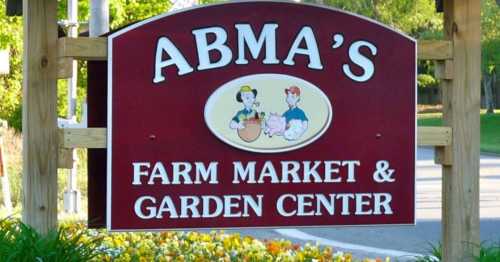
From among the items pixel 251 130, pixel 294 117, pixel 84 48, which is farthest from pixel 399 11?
pixel 84 48

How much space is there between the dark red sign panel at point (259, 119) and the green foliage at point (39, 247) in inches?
9.0

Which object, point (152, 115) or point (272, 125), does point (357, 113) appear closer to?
point (272, 125)

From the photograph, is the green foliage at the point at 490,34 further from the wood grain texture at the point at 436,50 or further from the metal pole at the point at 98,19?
the wood grain texture at the point at 436,50

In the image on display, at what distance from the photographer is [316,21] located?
6.02 meters

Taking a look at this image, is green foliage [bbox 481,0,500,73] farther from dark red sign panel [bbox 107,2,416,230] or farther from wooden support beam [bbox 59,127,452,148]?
wooden support beam [bbox 59,127,452,148]

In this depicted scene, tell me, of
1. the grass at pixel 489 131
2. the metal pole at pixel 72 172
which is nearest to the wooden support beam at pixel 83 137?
the metal pole at pixel 72 172

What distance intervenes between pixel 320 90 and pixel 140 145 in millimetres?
1067

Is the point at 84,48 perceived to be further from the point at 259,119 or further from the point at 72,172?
the point at 72,172

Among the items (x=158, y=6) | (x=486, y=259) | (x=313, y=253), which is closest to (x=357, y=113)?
(x=486, y=259)

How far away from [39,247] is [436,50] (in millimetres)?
2571

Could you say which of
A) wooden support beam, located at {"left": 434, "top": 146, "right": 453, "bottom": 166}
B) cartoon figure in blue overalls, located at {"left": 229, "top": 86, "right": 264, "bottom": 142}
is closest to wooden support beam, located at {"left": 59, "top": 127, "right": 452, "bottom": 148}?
cartoon figure in blue overalls, located at {"left": 229, "top": 86, "right": 264, "bottom": 142}

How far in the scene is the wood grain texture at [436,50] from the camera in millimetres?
6242

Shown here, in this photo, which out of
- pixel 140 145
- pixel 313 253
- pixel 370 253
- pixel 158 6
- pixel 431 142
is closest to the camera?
pixel 140 145

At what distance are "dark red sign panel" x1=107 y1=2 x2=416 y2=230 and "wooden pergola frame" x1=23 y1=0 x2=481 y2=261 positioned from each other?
0.21 m
